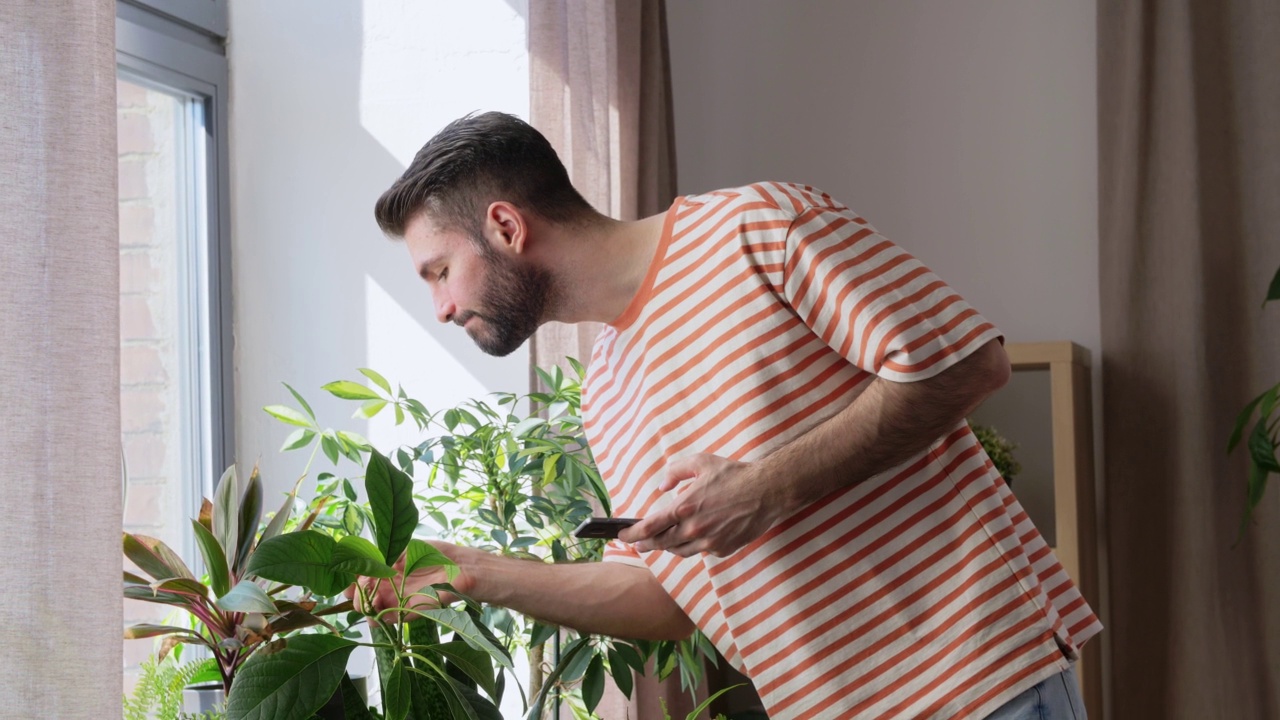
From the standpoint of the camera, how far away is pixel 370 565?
905mm

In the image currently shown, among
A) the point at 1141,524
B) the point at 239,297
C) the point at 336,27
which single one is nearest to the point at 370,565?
the point at 239,297

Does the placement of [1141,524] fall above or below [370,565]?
below

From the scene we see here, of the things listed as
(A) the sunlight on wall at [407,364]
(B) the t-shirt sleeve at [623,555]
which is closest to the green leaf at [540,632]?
(B) the t-shirt sleeve at [623,555]

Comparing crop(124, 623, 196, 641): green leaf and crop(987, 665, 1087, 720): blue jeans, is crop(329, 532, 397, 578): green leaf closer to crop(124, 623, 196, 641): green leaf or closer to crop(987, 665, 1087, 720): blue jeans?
crop(124, 623, 196, 641): green leaf

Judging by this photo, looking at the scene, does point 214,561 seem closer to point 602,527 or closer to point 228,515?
point 228,515

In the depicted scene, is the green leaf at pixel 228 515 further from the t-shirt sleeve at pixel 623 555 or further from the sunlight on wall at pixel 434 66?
the sunlight on wall at pixel 434 66

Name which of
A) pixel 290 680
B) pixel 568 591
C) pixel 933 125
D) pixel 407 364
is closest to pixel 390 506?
pixel 290 680

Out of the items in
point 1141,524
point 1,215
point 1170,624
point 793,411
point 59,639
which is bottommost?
point 1170,624

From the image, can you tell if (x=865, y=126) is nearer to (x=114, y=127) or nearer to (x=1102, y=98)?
(x=1102, y=98)

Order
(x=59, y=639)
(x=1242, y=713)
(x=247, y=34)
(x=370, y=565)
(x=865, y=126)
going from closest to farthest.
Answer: (x=59, y=639) < (x=370, y=565) < (x=247, y=34) < (x=1242, y=713) < (x=865, y=126)

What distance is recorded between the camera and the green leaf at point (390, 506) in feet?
3.01

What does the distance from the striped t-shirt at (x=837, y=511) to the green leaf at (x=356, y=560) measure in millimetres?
403

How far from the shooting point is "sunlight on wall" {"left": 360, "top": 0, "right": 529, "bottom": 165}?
6.73ft

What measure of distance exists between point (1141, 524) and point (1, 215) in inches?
87.6
